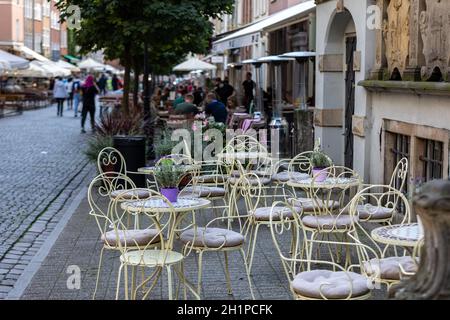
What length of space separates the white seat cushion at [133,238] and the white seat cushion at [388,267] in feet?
5.97

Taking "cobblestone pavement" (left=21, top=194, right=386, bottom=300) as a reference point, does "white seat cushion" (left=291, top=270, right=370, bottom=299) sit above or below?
above

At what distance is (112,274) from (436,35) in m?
4.31

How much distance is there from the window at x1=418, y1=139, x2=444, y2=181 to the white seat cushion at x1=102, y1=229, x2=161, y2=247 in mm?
3977

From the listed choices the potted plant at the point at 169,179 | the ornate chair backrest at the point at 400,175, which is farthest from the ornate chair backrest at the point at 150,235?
the ornate chair backrest at the point at 400,175

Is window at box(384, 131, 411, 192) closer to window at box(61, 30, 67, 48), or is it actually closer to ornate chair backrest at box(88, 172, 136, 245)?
ornate chair backrest at box(88, 172, 136, 245)

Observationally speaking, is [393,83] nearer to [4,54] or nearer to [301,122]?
[301,122]

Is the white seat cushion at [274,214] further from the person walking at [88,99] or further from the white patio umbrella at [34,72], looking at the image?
the white patio umbrella at [34,72]

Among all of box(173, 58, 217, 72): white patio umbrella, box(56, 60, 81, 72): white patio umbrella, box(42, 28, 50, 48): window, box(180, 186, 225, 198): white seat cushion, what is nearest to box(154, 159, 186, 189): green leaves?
box(180, 186, 225, 198): white seat cushion

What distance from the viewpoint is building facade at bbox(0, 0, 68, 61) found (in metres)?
64.2

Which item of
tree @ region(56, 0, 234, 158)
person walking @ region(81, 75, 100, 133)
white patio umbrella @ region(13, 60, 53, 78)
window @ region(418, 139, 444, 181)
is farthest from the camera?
white patio umbrella @ region(13, 60, 53, 78)

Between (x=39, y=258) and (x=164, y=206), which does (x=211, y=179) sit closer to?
(x=39, y=258)

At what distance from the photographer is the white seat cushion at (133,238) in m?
6.89

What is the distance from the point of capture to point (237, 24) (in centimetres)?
4881
